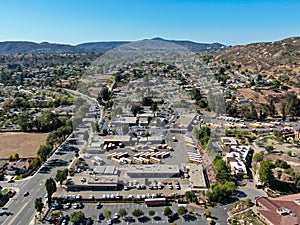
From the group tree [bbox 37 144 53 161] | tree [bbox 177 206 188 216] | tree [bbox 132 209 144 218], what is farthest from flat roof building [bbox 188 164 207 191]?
tree [bbox 37 144 53 161]

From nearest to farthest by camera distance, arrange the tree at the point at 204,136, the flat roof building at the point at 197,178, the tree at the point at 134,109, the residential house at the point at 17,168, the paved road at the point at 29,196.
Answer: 1. the paved road at the point at 29,196
2. the flat roof building at the point at 197,178
3. the residential house at the point at 17,168
4. the tree at the point at 204,136
5. the tree at the point at 134,109

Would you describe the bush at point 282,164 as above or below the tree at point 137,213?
above

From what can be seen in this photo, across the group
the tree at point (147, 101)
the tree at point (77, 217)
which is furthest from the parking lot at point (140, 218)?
the tree at point (147, 101)

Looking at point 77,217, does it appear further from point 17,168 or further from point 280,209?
point 280,209

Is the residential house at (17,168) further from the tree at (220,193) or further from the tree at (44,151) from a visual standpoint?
the tree at (220,193)

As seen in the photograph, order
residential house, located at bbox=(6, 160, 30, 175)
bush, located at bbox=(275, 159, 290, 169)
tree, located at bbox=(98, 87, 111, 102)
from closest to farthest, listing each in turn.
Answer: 1. bush, located at bbox=(275, 159, 290, 169)
2. residential house, located at bbox=(6, 160, 30, 175)
3. tree, located at bbox=(98, 87, 111, 102)

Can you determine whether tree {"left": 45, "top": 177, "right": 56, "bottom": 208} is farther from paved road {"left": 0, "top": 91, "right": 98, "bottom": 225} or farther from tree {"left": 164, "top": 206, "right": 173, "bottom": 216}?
tree {"left": 164, "top": 206, "right": 173, "bottom": 216}
